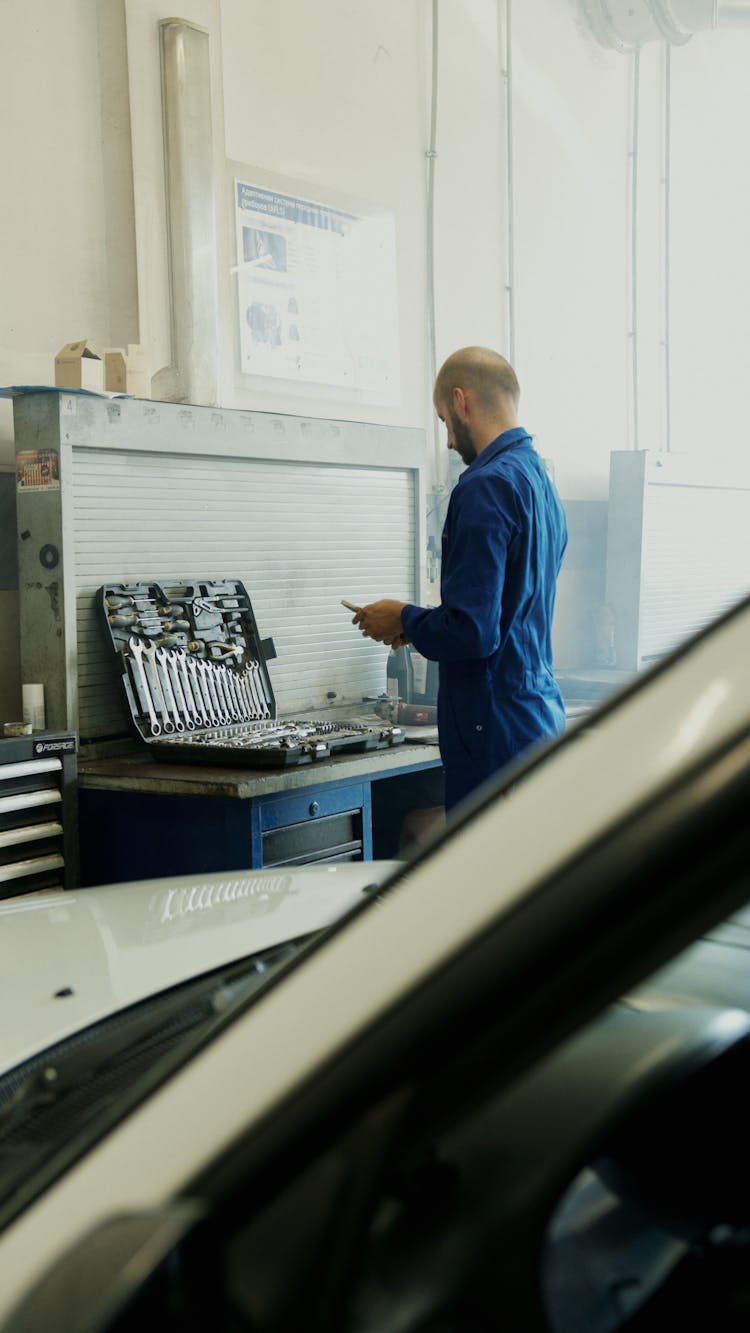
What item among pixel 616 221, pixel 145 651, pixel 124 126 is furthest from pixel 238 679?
pixel 616 221

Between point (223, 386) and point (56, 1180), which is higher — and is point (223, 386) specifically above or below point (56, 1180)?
above

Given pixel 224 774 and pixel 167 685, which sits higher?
pixel 167 685

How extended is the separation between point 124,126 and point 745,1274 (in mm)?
3374

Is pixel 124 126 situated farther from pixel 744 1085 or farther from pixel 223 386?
pixel 744 1085

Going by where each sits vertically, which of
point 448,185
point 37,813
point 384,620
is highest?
point 448,185

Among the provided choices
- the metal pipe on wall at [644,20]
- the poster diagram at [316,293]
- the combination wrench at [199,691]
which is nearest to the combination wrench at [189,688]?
the combination wrench at [199,691]

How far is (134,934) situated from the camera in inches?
55.1

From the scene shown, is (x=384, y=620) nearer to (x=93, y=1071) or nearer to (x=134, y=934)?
(x=134, y=934)

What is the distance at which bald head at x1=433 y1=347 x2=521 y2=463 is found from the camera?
9.56ft

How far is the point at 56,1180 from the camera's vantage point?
664mm

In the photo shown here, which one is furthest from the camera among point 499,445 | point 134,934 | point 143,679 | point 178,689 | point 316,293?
point 316,293

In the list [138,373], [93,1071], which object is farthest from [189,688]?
[93,1071]

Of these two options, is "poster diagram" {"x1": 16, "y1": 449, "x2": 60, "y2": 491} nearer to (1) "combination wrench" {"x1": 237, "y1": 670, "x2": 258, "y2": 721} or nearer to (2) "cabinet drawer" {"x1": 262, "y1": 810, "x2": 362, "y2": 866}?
(1) "combination wrench" {"x1": 237, "y1": 670, "x2": 258, "y2": 721}

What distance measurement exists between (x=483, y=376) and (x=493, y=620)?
58 cm
